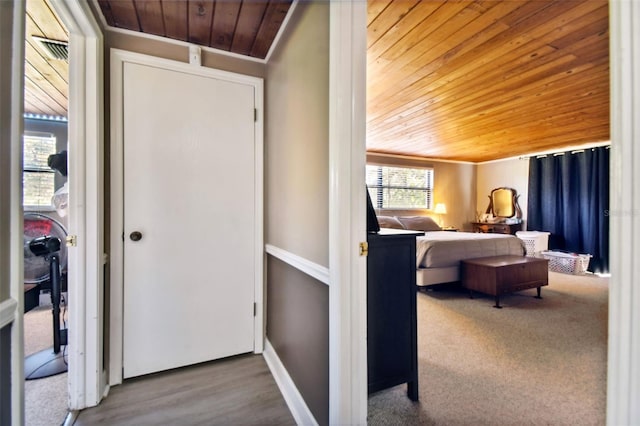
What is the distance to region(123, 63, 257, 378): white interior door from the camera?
1833mm

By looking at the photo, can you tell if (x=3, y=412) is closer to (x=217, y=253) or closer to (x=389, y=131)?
(x=217, y=253)

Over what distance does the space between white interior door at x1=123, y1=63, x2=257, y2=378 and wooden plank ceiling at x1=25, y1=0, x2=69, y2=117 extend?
1.60 ft

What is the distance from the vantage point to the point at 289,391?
5.31ft

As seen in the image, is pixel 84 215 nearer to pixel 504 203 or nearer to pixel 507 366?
pixel 507 366

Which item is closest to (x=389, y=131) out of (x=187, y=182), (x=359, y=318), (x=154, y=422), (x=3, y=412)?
(x=187, y=182)

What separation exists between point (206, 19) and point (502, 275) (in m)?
3.59

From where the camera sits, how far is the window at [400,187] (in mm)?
5840

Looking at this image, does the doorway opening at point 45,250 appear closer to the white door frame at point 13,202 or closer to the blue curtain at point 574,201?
the white door frame at point 13,202

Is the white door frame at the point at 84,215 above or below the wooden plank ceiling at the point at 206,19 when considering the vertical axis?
below

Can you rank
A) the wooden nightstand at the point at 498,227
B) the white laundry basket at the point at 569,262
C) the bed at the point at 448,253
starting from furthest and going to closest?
the wooden nightstand at the point at 498,227
the white laundry basket at the point at 569,262
the bed at the point at 448,253

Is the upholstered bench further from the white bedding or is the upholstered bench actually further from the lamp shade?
the lamp shade

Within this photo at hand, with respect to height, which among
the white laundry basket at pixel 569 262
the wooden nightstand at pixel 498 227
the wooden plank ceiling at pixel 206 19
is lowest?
the white laundry basket at pixel 569 262

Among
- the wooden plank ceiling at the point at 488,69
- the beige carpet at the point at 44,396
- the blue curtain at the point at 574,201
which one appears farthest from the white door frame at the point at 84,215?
the blue curtain at the point at 574,201

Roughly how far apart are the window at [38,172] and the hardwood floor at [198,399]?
311 cm
